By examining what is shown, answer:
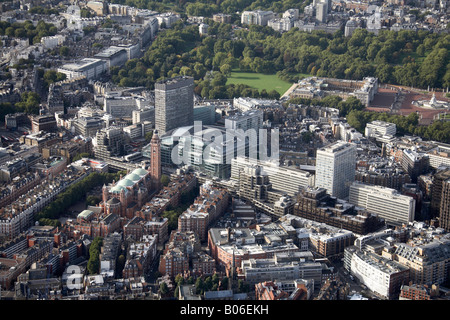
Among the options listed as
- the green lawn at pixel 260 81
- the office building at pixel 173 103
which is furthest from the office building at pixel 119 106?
the green lawn at pixel 260 81

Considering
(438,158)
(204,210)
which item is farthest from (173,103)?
(438,158)

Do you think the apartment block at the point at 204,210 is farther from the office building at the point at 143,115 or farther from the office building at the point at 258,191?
the office building at the point at 143,115

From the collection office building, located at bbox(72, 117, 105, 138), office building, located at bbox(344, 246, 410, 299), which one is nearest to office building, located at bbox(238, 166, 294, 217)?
office building, located at bbox(344, 246, 410, 299)

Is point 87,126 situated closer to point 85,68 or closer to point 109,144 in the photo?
point 109,144

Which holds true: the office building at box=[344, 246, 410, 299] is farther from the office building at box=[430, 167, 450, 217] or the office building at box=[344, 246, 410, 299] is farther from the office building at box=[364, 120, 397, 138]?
the office building at box=[364, 120, 397, 138]

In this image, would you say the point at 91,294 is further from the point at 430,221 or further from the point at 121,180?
the point at 430,221

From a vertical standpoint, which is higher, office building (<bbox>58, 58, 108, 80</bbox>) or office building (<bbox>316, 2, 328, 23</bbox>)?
office building (<bbox>316, 2, 328, 23</bbox>)

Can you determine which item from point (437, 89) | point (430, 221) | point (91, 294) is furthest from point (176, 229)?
point (437, 89)
